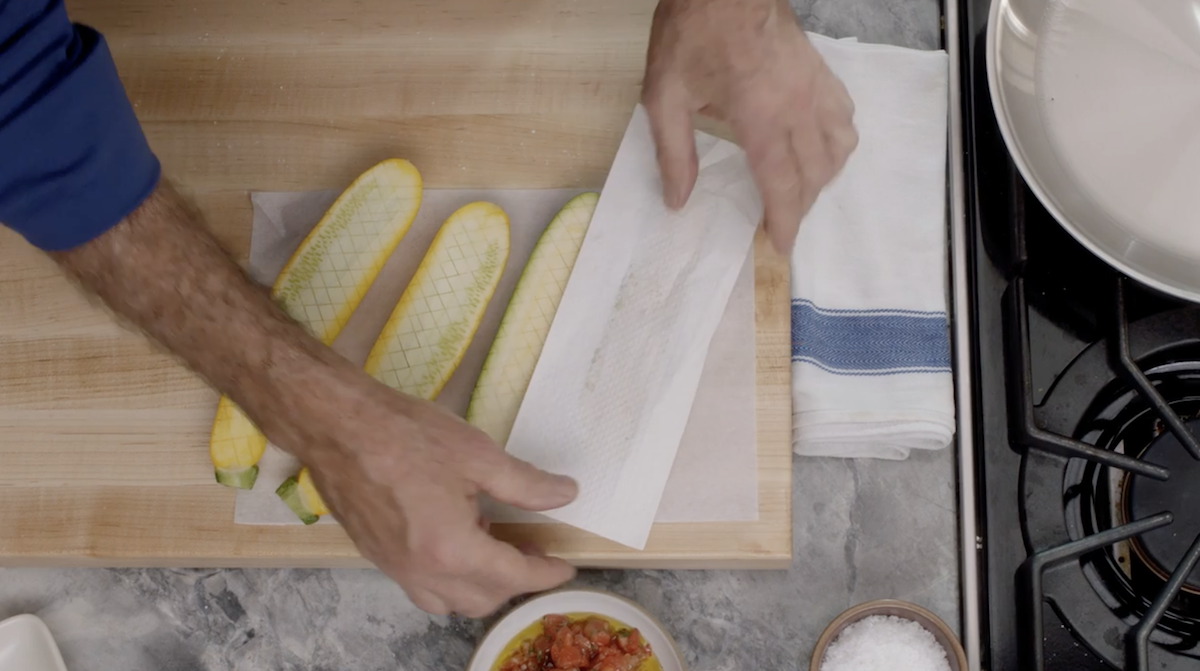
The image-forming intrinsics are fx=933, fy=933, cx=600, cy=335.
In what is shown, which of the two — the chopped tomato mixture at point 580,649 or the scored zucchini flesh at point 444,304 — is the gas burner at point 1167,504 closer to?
the chopped tomato mixture at point 580,649

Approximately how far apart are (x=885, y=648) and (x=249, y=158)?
1.01 metres

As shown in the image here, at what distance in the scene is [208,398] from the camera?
119cm

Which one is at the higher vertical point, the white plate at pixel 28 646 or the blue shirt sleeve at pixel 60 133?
the blue shirt sleeve at pixel 60 133

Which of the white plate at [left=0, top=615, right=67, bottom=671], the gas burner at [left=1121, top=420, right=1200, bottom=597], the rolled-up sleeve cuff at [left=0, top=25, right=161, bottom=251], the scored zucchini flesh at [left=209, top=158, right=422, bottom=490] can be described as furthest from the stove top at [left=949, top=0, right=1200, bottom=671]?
the white plate at [left=0, top=615, right=67, bottom=671]

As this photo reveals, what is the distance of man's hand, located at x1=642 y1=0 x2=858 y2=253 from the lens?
1.00 m

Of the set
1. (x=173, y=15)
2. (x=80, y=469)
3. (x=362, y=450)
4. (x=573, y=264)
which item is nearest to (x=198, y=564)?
(x=80, y=469)

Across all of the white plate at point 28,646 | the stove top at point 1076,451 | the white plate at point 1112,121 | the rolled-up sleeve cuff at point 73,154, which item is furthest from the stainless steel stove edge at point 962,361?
the white plate at point 28,646

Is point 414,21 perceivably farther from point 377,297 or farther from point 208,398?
point 208,398

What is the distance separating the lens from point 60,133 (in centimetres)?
88

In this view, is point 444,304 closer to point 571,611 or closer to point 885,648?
point 571,611

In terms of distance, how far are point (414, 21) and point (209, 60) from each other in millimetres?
293

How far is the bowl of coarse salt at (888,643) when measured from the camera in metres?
1.04

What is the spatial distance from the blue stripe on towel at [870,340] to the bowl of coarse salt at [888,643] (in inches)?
11.1

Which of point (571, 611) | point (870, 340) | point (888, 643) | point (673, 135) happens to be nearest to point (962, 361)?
point (870, 340)
